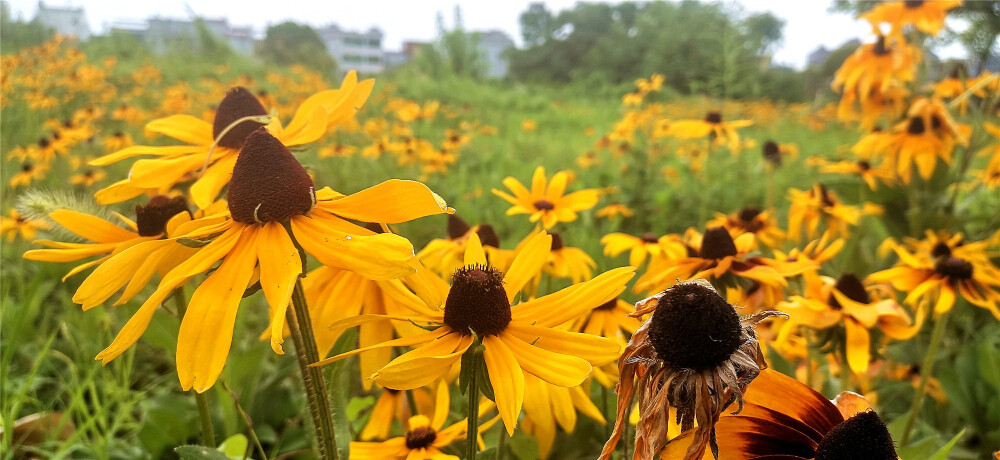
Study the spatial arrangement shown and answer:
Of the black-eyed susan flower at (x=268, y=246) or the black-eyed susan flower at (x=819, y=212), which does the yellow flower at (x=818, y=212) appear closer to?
the black-eyed susan flower at (x=819, y=212)

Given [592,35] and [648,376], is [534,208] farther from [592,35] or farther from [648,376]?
[592,35]

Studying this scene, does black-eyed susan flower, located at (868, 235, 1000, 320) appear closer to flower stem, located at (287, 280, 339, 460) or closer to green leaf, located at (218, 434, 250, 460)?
flower stem, located at (287, 280, 339, 460)

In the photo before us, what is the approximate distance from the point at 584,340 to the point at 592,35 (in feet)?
84.1

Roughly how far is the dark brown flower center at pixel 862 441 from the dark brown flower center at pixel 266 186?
513mm

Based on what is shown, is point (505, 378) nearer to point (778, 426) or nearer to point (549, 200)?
point (778, 426)

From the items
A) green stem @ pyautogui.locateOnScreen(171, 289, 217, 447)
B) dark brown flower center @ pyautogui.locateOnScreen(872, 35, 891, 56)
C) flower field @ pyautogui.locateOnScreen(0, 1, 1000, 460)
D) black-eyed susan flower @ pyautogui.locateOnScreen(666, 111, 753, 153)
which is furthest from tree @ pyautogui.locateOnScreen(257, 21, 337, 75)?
green stem @ pyautogui.locateOnScreen(171, 289, 217, 447)

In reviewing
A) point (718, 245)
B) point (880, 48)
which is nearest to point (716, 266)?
point (718, 245)

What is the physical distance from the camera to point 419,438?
0.79 m

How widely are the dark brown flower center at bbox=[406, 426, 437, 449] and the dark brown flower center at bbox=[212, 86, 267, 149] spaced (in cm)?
46

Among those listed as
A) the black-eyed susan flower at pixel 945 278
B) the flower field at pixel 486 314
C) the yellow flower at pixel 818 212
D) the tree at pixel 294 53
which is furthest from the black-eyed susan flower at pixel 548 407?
the tree at pixel 294 53

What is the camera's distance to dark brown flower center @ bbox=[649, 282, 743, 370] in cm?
46

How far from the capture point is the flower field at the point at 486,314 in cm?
50

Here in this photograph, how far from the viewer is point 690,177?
4094 millimetres

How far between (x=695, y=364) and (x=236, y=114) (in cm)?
68
